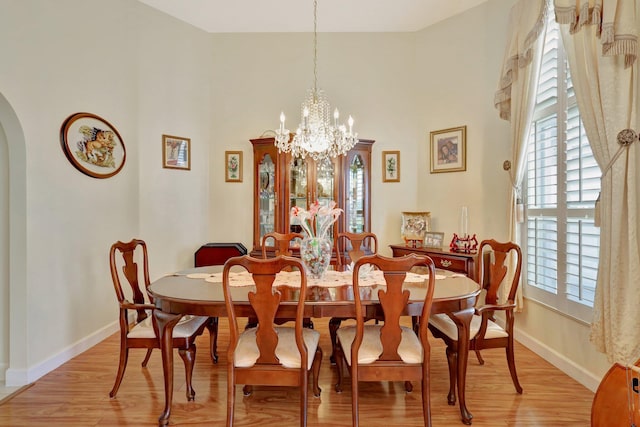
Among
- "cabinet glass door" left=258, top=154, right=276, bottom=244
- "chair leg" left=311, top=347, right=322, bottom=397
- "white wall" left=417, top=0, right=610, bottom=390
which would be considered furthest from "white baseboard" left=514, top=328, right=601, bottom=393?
"cabinet glass door" left=258, top=154, right=276, bottom=244

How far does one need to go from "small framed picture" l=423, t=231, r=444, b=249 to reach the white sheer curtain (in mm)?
1823

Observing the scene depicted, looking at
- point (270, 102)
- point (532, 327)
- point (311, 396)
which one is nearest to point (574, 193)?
point (532, 327)

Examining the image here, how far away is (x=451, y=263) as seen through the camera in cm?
341

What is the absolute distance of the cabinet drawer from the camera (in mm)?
3311

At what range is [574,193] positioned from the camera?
247 cm

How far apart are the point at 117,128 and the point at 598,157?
13.2ft

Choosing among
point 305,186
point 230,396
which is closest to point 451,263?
point 305,186

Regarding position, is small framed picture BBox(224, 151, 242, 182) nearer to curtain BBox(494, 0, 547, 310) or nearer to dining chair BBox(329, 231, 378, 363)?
dining chair BBox(329, 231, 378, 363)

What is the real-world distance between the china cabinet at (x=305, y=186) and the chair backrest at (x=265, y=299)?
7.54 feet

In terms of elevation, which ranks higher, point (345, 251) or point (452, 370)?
point (345, 251)

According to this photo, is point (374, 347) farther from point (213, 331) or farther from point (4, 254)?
point (4, 254)

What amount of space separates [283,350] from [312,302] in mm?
328

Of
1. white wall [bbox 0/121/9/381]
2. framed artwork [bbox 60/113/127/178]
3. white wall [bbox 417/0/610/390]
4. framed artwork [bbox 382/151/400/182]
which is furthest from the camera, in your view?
framed artwork [bbox 382/151/400/182]

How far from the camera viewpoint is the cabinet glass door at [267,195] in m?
4.11
